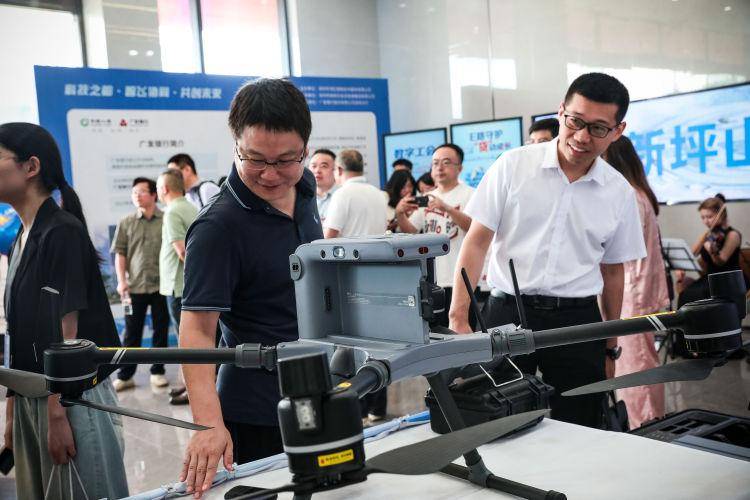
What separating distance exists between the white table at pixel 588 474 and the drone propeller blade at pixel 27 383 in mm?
390

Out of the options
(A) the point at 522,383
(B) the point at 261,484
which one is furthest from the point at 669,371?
(B) the point at 261,484

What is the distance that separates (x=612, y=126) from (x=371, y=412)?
2.52m

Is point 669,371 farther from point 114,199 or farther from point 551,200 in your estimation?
point 114,199

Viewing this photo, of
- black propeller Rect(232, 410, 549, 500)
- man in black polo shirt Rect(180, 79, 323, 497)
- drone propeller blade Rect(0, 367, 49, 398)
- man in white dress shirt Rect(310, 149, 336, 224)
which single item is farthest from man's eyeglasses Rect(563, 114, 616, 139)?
man in white dress shirt Rect(310, 149, 336, 224)

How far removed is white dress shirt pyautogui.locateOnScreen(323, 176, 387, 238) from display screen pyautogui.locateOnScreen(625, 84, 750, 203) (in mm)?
2863

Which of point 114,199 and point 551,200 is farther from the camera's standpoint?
point 114,199

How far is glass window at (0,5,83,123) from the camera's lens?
6.57 meters

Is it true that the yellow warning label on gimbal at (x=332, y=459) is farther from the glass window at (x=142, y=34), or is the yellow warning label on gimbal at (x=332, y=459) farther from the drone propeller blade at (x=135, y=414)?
the glass window at (x=142, y=34)

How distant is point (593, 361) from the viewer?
206 centimetres

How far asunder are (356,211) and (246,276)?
270cm

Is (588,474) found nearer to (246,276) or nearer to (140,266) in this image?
(246,276)


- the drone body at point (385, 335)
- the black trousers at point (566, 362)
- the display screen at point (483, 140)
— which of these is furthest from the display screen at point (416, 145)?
the drone body at point (385, 335)

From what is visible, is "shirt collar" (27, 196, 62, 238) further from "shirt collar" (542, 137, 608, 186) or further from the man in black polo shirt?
"shirt collar" (542, 137, 608, 186)

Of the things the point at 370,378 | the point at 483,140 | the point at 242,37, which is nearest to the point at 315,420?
the point at 370,378
